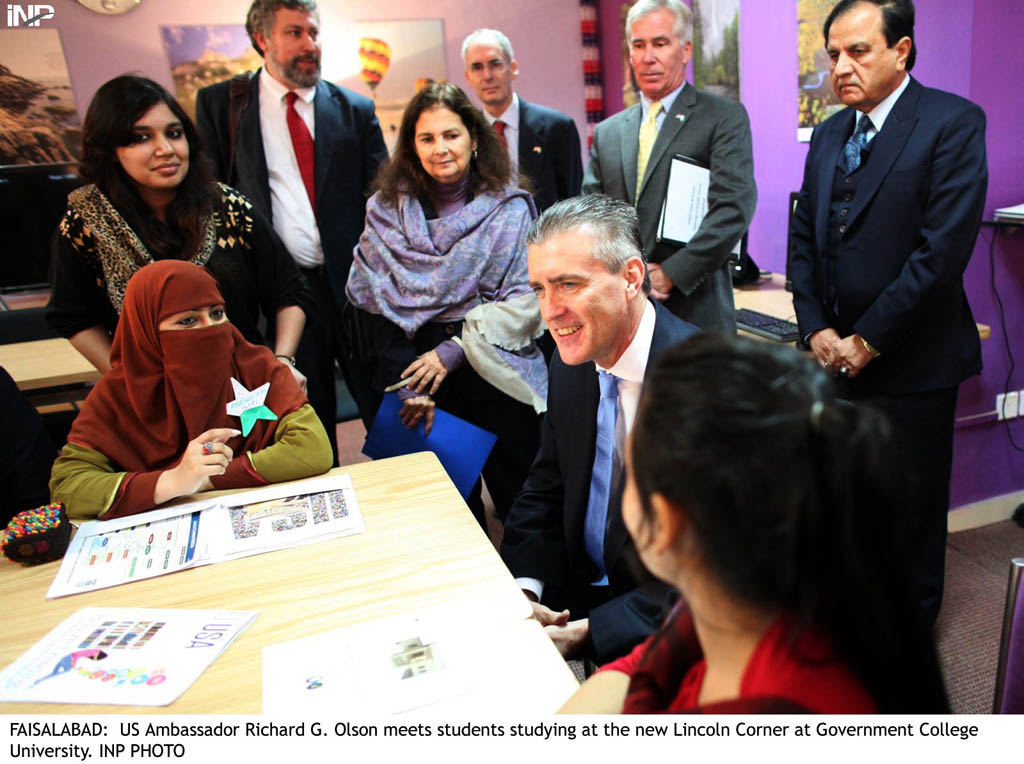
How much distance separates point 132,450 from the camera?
1743 mm

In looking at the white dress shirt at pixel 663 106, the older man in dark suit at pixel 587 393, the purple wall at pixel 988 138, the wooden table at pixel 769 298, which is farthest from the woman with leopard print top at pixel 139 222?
the purple wall at pixel 988 138

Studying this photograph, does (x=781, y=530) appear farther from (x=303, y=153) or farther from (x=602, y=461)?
(x=303, y=153)

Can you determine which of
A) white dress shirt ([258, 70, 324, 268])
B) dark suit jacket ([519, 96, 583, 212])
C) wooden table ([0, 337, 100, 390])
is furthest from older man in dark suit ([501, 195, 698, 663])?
wooden table ([0, 337, 100, 390])

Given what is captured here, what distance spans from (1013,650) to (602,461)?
2.40 ft

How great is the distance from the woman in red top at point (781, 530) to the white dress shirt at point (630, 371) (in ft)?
3.06

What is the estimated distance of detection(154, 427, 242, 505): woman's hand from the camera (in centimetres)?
160

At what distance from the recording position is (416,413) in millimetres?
2123

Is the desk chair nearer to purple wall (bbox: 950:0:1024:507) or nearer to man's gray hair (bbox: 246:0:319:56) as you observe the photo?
purple wall (bbox: 950:0:1024:507)

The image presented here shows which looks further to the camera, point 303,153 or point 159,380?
point 303,153

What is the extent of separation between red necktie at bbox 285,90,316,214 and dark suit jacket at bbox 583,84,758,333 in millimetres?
1050

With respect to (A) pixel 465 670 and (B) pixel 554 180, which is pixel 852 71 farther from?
(A) pixel 465 670

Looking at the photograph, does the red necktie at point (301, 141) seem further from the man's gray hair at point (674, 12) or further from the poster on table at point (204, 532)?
the poster on table at point (204, 532)

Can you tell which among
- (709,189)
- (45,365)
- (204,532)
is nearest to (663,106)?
(709,189)

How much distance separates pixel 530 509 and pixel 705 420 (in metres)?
1.19
